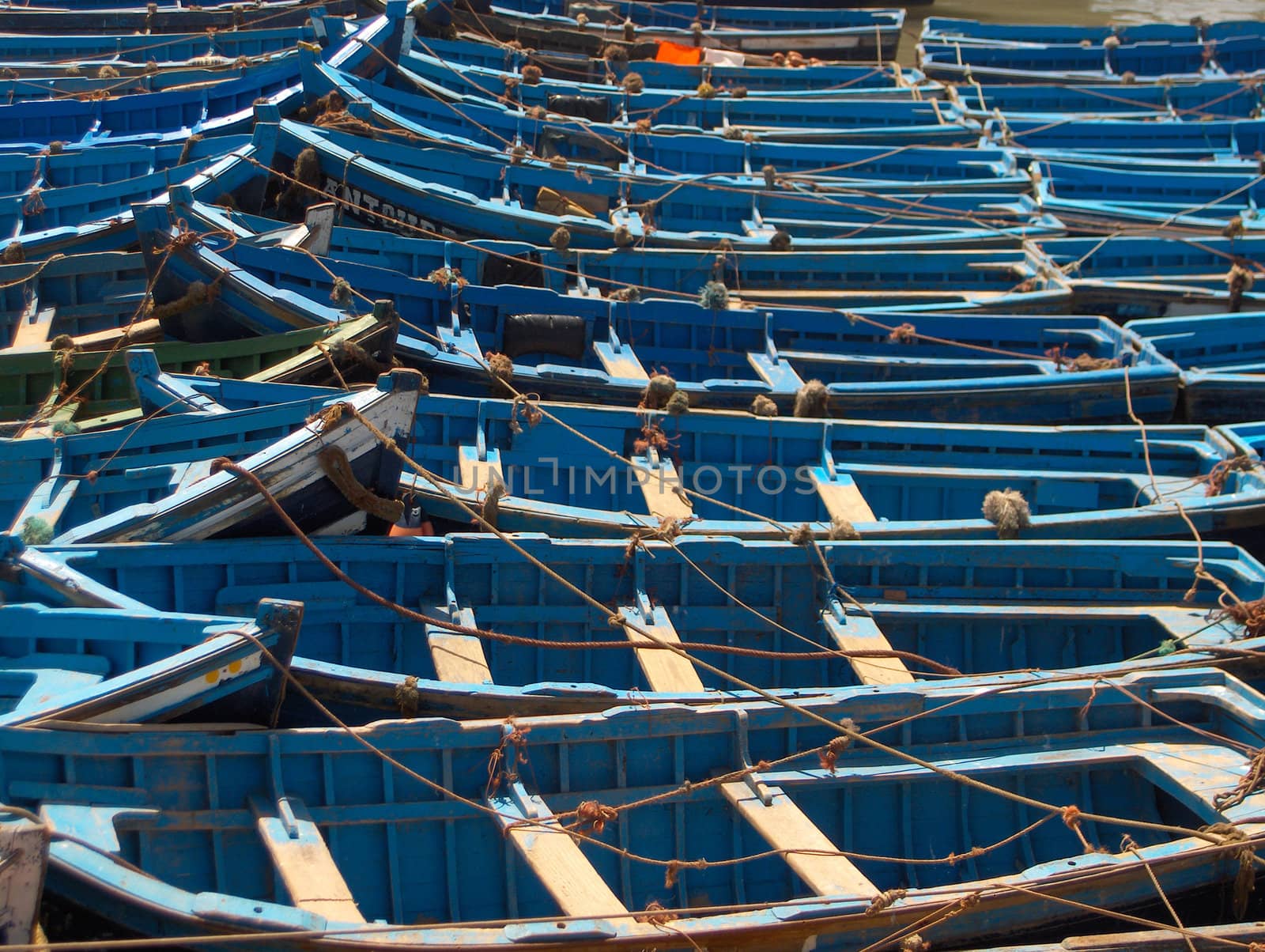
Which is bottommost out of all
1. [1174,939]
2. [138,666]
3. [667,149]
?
[1174,939]

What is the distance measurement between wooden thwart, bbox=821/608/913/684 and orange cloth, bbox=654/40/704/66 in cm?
1502

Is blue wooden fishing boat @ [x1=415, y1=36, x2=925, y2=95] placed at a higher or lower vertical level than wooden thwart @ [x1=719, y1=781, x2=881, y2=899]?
higher

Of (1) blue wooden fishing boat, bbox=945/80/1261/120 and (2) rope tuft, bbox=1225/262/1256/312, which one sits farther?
(1) blue wooden fishing boat, bbox=945/80/1261/120

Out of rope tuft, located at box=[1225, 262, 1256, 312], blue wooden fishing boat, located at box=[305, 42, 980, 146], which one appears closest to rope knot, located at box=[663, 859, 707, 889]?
rope tuft, located at box=[1225, 262, 1256, 312]

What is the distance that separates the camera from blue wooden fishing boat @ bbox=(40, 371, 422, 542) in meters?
8.95

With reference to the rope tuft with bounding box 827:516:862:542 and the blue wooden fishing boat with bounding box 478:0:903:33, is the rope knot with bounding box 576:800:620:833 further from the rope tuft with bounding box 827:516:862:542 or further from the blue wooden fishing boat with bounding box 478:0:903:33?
the blue wooden fishing boat with bounding box 478:0:903:33

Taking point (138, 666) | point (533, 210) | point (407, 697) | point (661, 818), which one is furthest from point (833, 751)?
point (533, 210)

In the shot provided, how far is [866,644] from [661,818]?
2.09 metres

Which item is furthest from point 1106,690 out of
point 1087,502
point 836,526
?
point 1087,502

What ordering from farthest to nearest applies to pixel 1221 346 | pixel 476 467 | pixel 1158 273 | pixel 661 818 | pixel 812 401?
pixel 1158 273
pixel 1221 346
pixel 812 401
pixel 476 467
pixel 661 818

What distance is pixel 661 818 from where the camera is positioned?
26.3 ft

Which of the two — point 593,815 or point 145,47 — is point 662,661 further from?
→ point 145,47

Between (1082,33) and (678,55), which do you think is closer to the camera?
(678,55)

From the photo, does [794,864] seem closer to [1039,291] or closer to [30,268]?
[1039,291]
